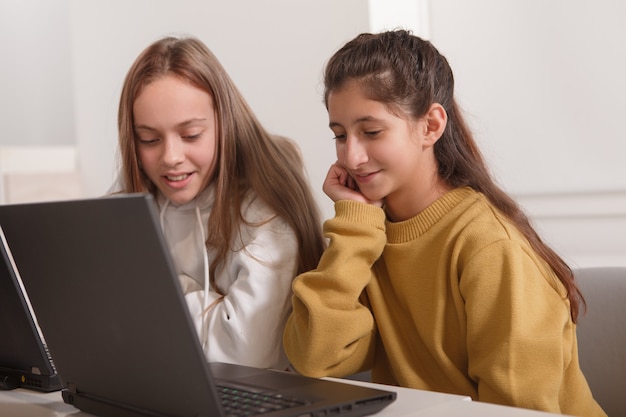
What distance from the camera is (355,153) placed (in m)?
1.36

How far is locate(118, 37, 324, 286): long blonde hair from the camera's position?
156 centimetres

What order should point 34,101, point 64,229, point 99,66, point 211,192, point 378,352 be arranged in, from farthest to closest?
point 34,101, point 99,66, point 211,192, point 378,352, point 64,229

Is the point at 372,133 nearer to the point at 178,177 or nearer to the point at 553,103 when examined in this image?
the point at 178,177

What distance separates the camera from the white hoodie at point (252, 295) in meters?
1.45

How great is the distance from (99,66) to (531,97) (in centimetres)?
165

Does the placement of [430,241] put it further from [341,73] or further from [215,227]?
[215,227]

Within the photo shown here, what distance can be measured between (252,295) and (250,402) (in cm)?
49

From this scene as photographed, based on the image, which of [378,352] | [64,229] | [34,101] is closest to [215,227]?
[378,352]

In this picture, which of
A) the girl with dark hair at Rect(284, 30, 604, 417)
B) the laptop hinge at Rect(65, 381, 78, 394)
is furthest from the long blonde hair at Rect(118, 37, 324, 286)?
the laptop hinge at Rect(65, 381, 78, 394)

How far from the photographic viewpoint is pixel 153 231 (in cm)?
78

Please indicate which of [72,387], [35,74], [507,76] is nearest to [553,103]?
[507,76]

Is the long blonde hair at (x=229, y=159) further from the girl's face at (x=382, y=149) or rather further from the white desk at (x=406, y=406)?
the white desk at (x=406, y=406)

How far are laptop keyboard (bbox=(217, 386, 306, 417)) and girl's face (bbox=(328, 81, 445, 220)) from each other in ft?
1.54

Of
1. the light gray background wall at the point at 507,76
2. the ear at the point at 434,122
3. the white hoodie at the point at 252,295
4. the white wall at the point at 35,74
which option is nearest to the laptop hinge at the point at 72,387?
the white hoodie at the point at 252,295
